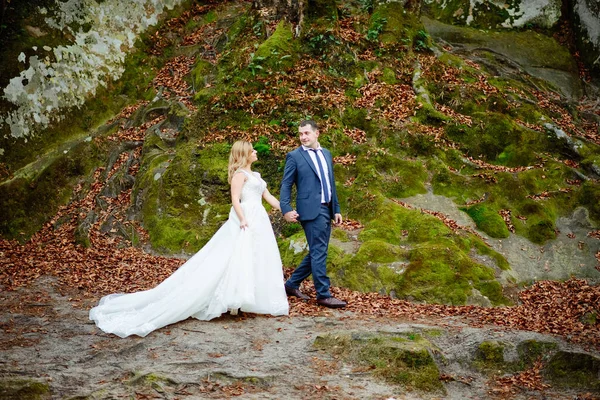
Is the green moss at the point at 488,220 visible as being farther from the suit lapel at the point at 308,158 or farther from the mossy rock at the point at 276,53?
the mossy rock at the point at 276,53

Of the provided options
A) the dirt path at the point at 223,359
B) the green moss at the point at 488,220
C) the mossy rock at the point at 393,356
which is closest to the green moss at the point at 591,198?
the green moss at the point at 488,220

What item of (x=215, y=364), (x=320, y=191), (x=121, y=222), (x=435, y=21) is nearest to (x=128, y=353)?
(x=215, y=364)

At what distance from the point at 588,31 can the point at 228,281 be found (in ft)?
50.9

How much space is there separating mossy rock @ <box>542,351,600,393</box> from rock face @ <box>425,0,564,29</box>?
1465cm

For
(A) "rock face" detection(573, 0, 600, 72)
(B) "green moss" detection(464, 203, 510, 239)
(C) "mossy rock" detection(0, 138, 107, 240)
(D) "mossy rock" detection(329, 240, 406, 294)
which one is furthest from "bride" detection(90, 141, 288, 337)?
(A) "rock face" detection(573, 0, 600, 72)

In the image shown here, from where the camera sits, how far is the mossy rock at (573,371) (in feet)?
18.6

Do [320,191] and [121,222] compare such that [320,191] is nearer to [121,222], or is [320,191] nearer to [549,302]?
[549,302]

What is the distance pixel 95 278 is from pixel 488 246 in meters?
6.94

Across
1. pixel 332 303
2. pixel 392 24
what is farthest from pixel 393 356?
pixel 392 24

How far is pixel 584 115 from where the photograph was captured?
1520 cm

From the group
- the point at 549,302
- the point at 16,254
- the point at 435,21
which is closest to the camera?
the point at 549,302

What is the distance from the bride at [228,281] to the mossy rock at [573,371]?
3251mm

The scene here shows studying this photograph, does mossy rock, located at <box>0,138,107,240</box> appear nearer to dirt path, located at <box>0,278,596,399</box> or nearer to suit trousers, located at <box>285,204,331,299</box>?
dirt path, located at <box>0,278,596,399</box>

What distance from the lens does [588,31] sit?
17266mm
